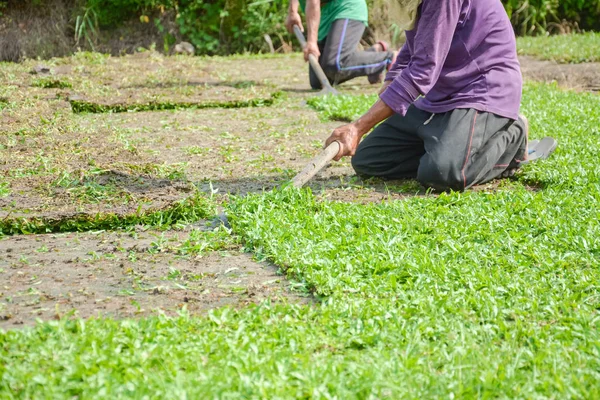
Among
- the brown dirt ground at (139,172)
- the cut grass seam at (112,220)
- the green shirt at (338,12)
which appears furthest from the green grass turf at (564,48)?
the cut grass seam at (112,220)

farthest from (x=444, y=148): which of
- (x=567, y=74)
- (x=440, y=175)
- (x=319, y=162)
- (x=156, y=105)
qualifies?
(x=567, y=74)

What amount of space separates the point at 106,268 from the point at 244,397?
1.15 metres

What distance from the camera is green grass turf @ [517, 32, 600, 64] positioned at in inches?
348

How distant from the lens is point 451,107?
4.05 metres

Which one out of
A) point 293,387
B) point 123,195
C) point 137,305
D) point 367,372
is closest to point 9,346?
point 137,305

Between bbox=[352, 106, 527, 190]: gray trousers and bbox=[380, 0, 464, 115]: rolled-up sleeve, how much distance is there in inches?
13.7

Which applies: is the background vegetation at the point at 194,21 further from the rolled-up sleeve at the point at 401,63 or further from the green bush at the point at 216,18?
the rolled-up sleeve at the point at 401,63

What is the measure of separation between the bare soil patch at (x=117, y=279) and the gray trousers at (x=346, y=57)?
448 cm

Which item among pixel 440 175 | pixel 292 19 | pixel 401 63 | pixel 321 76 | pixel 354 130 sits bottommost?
pixel 440 175

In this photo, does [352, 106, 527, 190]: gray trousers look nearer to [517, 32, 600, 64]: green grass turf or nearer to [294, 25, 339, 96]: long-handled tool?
[294, 25, 339, 96]: long-handled tool

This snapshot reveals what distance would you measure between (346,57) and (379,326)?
534cm

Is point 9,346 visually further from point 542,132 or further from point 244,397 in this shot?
point 542,132

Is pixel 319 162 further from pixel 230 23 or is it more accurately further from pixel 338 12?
pixel 230 23

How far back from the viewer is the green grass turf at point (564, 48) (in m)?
8.84
